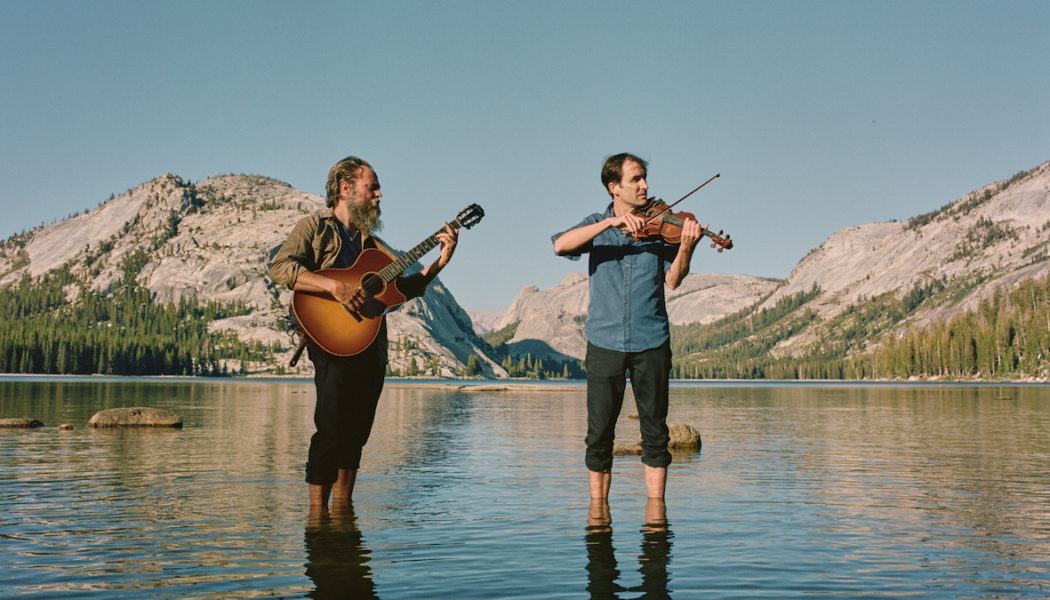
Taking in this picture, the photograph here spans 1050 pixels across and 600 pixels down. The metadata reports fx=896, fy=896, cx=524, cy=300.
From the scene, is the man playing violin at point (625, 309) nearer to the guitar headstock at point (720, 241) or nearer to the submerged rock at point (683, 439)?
the guitar headstock at point (720, 241)

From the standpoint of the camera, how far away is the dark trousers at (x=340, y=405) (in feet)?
35.1

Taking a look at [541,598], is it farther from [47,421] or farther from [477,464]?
[47,421]

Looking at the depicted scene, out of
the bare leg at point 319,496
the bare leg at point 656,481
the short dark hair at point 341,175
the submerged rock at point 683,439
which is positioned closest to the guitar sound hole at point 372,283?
the short dark hair at point 341,175

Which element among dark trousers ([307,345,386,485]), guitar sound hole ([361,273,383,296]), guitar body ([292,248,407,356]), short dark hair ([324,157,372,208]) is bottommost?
dark trousers ([307,345,386,485])

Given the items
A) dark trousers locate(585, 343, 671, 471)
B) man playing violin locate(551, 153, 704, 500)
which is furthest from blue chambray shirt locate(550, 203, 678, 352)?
dark trousers locate(585, 343, 671, 471)

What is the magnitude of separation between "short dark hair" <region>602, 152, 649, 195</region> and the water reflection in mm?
5312

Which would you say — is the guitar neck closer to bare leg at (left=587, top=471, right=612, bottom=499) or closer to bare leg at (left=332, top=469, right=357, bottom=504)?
bare leg at (left=332, top=469, right=357, bottom=504)

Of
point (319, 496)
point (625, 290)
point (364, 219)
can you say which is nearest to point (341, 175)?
point (364, 219)

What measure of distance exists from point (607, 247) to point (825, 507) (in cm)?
540

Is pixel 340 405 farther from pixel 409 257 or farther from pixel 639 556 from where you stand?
pixel 639 556

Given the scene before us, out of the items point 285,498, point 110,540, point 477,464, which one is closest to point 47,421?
point 477,464

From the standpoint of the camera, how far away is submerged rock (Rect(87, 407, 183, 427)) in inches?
1300

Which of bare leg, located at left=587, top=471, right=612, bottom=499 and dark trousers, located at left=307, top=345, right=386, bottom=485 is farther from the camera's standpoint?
bare leg, located at left=587, top=471, right=612, bottom=499

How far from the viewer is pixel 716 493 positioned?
1488cm
